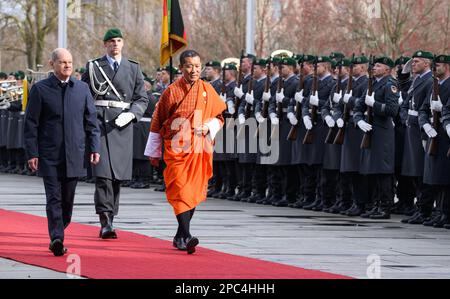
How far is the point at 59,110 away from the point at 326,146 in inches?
272

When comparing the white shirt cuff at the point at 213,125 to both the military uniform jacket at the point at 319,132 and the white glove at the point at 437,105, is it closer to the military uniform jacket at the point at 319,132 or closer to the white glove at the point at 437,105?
the white glove at the point at 437,105

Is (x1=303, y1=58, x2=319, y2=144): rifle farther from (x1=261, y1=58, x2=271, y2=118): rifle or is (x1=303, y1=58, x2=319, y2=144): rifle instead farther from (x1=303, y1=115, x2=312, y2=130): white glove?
(x1=261, y1=58, x2=271, y2=118): rifle

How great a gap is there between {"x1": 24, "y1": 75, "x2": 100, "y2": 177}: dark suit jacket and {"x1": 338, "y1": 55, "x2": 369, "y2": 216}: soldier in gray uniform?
5.97 m

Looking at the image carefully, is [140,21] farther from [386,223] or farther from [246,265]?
[246,265]

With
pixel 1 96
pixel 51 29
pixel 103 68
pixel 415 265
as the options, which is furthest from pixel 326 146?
pixel 51 29

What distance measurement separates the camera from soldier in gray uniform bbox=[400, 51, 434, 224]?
56.5ft

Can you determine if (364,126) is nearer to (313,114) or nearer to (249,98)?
(313,114)

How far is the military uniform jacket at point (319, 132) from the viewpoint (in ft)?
63.4

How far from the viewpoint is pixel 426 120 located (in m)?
16.9

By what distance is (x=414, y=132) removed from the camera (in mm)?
17984

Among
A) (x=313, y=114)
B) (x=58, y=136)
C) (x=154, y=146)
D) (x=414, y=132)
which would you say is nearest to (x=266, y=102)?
(x=313, y=114)

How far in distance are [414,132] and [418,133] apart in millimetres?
66

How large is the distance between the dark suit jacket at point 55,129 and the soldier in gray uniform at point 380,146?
5.73 m

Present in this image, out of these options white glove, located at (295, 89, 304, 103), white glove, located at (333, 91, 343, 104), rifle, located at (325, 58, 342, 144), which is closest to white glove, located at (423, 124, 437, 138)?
white glove, located at (333, 91, 343, 104)
